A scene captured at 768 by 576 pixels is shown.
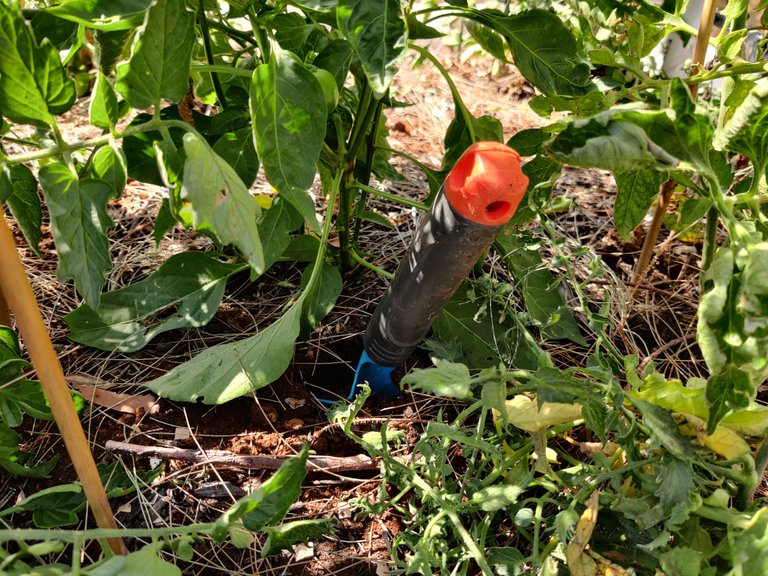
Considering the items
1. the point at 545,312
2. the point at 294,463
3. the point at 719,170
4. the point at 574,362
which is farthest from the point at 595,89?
the point at 294,463

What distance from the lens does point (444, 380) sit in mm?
884

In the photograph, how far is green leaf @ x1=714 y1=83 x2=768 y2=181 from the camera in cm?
83

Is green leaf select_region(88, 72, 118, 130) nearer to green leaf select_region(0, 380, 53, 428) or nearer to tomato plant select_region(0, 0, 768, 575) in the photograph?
tomato plant select_region(0, 0, 768, 575)

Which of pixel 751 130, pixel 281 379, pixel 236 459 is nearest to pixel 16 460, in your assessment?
pixel 236 459

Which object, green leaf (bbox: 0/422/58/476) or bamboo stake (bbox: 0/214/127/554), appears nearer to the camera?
bamboo stake (bbox: 0/214/127/554)

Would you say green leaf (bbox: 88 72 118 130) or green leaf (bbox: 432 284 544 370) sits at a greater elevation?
green leaf (bbox: 88 72 118 130)

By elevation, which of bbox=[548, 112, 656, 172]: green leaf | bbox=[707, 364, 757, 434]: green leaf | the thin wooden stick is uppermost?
bbox=[548, 112, 656, 172]: green leaf

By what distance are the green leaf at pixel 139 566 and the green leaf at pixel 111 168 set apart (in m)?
0.46

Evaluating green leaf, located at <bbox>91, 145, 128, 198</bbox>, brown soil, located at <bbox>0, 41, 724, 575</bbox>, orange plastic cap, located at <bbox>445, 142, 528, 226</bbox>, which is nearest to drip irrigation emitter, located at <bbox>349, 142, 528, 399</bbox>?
orange plastic cap, located at <bbox>445, 142, 528, 226</bbox>

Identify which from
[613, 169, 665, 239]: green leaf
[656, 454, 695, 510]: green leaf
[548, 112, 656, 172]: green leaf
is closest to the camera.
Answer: [548, 112, 656, 172]: green leaf

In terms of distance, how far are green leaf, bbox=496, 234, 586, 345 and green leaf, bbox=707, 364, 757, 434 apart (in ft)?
1.74

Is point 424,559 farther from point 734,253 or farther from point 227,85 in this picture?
point 227,85

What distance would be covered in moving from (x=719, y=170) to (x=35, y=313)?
1066mm

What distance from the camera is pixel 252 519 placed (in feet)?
3.05
